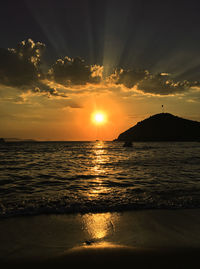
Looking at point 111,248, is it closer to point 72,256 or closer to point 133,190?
point 72,256

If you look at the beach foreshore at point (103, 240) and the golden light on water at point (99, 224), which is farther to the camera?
the golden light on water at point (99, 224)

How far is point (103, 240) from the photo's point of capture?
3.78m

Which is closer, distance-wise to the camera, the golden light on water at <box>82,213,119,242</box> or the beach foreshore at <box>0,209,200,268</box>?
the beach foreshore at <box>0,209,200,268</box>

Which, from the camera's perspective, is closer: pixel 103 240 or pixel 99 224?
pixel 103 240

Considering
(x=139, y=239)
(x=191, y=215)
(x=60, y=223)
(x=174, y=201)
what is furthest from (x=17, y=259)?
(x=174, y=201)

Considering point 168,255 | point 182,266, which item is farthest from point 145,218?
point 182,266

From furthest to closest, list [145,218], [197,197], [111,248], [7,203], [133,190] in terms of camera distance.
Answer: [133,190], [197,197], [7,203], [145,218], [111,248]

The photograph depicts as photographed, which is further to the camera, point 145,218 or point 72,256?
point 145,218

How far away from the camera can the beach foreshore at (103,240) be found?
3082mm

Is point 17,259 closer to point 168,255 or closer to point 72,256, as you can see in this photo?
point 72,256

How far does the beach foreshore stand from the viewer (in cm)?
308

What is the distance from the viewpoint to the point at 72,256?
126 inches

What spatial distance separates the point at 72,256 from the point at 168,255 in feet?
5.79

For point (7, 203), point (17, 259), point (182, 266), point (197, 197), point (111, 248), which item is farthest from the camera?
point (197, 197)
